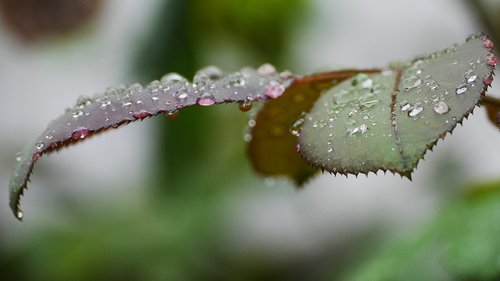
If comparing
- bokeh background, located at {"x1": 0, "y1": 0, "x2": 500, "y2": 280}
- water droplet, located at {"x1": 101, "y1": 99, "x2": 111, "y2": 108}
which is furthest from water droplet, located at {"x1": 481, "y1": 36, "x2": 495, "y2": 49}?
bokeh background, located at {"x1": 0, "y1": 0, "x2": 500, "y2": 280}

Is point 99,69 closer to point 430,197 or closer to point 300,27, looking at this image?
point 300,27

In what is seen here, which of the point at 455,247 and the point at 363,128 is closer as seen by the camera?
the point at 363,128

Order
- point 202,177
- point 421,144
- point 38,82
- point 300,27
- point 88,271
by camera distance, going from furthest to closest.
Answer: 1. point 38,82
2. point 300,27
3. point 202,177
4. point 88,271
5. point 421,144

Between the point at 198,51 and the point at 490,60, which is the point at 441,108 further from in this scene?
the point at 198,51

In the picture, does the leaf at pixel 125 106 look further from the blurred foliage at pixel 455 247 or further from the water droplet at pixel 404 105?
the blurred foliage at pixel 455 247

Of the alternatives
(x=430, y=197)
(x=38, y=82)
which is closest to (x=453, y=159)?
(x=430, y=197)

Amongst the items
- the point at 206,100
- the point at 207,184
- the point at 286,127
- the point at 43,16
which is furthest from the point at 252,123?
the point at 43,16
